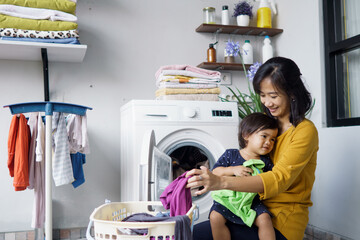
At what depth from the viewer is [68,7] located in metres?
2.44

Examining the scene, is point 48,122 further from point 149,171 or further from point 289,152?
point 289,152

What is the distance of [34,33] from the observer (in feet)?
7.69

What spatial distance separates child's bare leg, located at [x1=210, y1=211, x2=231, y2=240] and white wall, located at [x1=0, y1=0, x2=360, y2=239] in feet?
3.96

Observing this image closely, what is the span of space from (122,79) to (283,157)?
180cm

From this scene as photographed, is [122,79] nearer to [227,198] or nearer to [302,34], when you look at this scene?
[302,34]

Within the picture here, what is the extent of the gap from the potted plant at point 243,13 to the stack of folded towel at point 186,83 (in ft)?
2.37

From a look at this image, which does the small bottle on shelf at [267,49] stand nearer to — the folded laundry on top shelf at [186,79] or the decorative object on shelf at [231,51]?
the decorative object on shelf at [231,51]

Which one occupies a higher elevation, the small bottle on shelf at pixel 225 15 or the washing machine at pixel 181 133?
the small bottle on shelf at pixel 225 15

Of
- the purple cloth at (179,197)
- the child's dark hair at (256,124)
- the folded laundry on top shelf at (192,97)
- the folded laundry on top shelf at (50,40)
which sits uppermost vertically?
the folded laundry on top shelf at (50,40)

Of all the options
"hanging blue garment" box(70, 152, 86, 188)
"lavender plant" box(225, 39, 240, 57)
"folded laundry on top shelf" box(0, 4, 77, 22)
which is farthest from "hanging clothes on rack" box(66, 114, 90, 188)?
"lavender plant" box(225, 39, 240, 57)

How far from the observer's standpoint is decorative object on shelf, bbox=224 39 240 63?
2834 millimetres

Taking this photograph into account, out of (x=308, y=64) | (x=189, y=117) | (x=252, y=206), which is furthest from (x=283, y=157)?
(x=308, y=64)

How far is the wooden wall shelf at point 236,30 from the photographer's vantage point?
2.93m

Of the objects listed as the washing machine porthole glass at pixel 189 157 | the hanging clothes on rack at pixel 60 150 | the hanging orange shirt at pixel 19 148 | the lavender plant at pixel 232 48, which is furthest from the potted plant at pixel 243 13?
the hanging orange shirt at pixel 19 148
